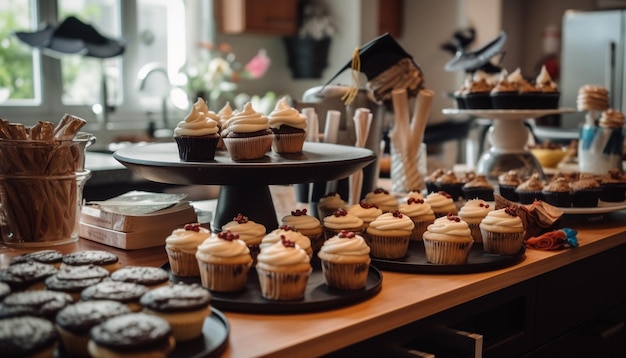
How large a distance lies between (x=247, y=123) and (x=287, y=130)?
13 centimetres

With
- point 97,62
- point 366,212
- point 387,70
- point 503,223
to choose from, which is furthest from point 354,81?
point 97,62

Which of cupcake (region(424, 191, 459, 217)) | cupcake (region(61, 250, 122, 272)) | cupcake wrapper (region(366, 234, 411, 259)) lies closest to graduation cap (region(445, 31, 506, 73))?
cupcake (region(424, 191, 459, 217))

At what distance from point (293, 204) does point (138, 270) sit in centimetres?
110

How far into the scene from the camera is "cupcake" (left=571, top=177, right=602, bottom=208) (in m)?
1.86

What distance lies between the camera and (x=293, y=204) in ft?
7.15

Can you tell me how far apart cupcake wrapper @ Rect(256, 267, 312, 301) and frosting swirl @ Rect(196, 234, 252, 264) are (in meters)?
0.04

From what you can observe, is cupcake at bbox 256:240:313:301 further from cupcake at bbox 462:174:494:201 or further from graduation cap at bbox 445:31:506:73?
graduation cap at bbox 445:31:506:73

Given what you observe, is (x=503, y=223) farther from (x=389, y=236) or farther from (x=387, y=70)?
(x=387, y=70)

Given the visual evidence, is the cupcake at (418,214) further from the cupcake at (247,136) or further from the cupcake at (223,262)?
the cupcake at (223,262)

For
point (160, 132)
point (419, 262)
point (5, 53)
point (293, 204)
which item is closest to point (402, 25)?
point (160, 132)

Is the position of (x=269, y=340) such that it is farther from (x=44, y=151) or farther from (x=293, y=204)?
(x=293, y=204)

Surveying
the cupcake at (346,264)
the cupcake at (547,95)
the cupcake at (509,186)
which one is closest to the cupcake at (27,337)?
the cupcake at (346,264)

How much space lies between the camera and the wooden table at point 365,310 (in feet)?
3.30

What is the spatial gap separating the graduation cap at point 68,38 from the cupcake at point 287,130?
263 centimetres
